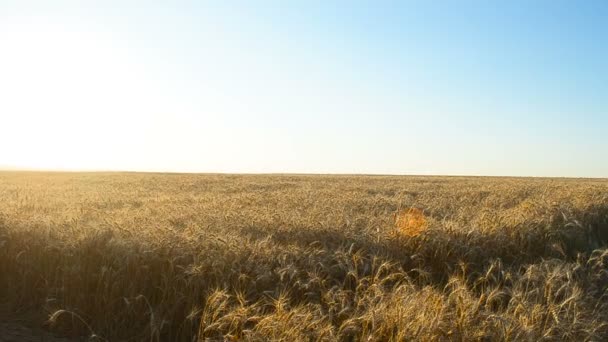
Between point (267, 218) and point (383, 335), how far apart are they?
4.63 metres

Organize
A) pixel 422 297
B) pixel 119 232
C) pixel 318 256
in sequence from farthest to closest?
pixel 119 232 < pixel 318 256 < pixel 422 297

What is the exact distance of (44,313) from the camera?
6070 millimetres

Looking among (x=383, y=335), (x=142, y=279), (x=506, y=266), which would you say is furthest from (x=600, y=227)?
(x=142, y=279)

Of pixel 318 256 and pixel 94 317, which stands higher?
pixel 318 256

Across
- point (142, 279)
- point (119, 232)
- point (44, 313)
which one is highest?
point (119, 232)

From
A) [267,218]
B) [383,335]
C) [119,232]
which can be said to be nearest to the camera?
[383,335]

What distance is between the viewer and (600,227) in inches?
448

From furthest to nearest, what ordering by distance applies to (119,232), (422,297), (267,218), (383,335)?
(267,218), (119,232), (422,297), (383,335)

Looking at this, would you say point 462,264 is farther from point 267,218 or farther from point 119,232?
point 119,232

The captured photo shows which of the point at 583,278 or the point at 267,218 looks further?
the point at 267,218

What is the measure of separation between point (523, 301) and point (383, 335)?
6.32 feet

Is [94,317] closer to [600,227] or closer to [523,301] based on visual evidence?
[523,301]

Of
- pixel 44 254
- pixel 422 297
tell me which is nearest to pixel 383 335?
pixel 422 297

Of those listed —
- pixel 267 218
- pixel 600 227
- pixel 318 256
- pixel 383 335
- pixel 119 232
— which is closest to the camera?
pixel 383 335
